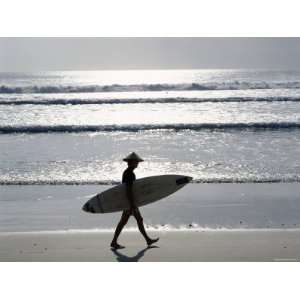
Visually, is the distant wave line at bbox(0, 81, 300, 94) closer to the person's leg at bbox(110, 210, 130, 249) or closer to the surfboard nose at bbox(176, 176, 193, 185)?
→ the surfboard nose at bbox(176, 176, 193, 185)

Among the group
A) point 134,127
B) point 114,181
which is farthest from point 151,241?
point 134,127

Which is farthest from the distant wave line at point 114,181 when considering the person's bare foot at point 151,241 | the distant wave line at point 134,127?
the distant wave line at point 134,127

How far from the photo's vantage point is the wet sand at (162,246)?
184 inches

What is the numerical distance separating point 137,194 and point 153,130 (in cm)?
507

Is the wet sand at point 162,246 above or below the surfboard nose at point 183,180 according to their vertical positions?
below

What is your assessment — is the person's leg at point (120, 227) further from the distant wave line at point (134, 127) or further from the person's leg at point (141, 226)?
the distant wave line at point (134, 127)

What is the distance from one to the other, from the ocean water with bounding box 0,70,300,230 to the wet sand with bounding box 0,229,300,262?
37cm

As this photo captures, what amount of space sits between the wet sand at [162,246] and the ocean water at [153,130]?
366mm

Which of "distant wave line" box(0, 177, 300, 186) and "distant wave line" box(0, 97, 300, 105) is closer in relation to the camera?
"distant wave line" box(0, 177, 300, 186)

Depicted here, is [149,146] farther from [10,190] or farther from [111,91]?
[111,91]

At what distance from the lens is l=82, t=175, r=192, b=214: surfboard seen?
499cm

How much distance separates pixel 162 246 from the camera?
4871 millimetres

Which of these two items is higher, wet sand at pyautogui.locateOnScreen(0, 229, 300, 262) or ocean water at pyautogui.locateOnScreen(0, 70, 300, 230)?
ocean water at pyautogui.locateOnScreen(0, 70, 300, 230)

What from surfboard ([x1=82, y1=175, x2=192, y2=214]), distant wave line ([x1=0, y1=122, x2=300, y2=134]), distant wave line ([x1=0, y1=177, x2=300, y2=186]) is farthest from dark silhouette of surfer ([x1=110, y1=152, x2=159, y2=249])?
distant wave line ([x1=0, y1=122, x2=300, y2=134])
